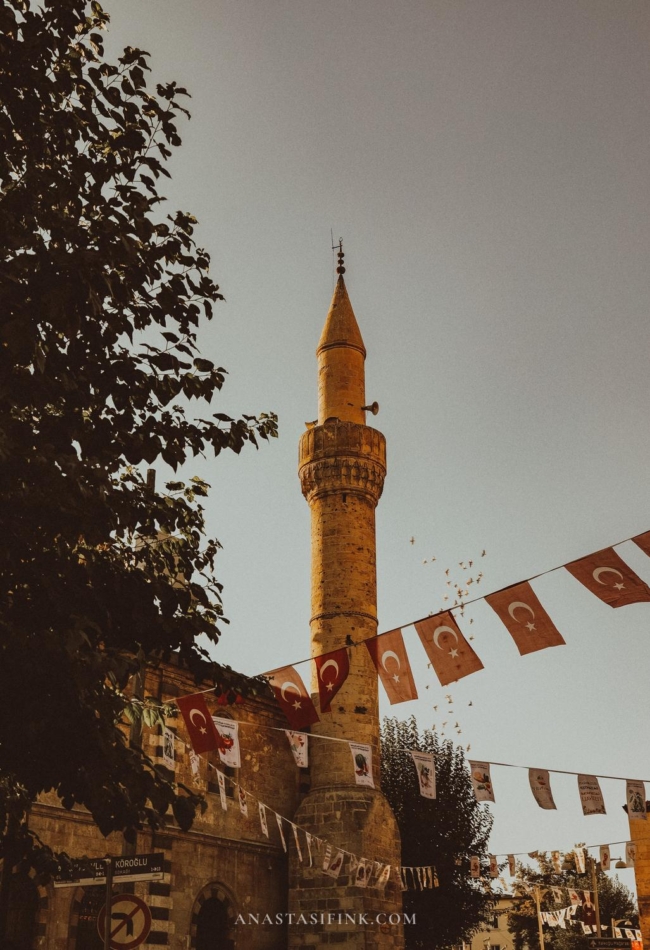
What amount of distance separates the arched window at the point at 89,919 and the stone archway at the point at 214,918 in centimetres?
320

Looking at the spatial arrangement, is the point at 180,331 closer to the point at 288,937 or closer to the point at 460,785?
the point at 288,937

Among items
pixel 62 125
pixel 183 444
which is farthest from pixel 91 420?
pixel 62 125

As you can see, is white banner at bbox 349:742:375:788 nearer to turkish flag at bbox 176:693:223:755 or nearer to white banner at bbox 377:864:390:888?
turkish flag at bbox 176:693:223:755

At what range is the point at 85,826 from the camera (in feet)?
63.0

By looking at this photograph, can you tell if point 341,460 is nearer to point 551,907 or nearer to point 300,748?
point 300,748

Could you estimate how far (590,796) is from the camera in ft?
60.8

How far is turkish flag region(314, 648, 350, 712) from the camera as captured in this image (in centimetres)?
1498

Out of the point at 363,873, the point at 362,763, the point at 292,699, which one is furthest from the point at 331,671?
the point at 363,873

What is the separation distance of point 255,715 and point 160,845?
17.6ft

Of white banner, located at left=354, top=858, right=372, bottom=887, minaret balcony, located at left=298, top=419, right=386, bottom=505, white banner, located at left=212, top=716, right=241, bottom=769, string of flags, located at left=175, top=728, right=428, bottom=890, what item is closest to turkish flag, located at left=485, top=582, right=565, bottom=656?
white banner, located at left=212, top=716, right=241, bottom=769

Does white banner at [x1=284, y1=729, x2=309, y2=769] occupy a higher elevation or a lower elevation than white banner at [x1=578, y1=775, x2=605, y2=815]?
higher

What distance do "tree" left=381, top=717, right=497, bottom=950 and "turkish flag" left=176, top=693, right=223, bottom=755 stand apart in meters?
14.1

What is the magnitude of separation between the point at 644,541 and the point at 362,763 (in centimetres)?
1091

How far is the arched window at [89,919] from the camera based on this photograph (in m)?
18.3
